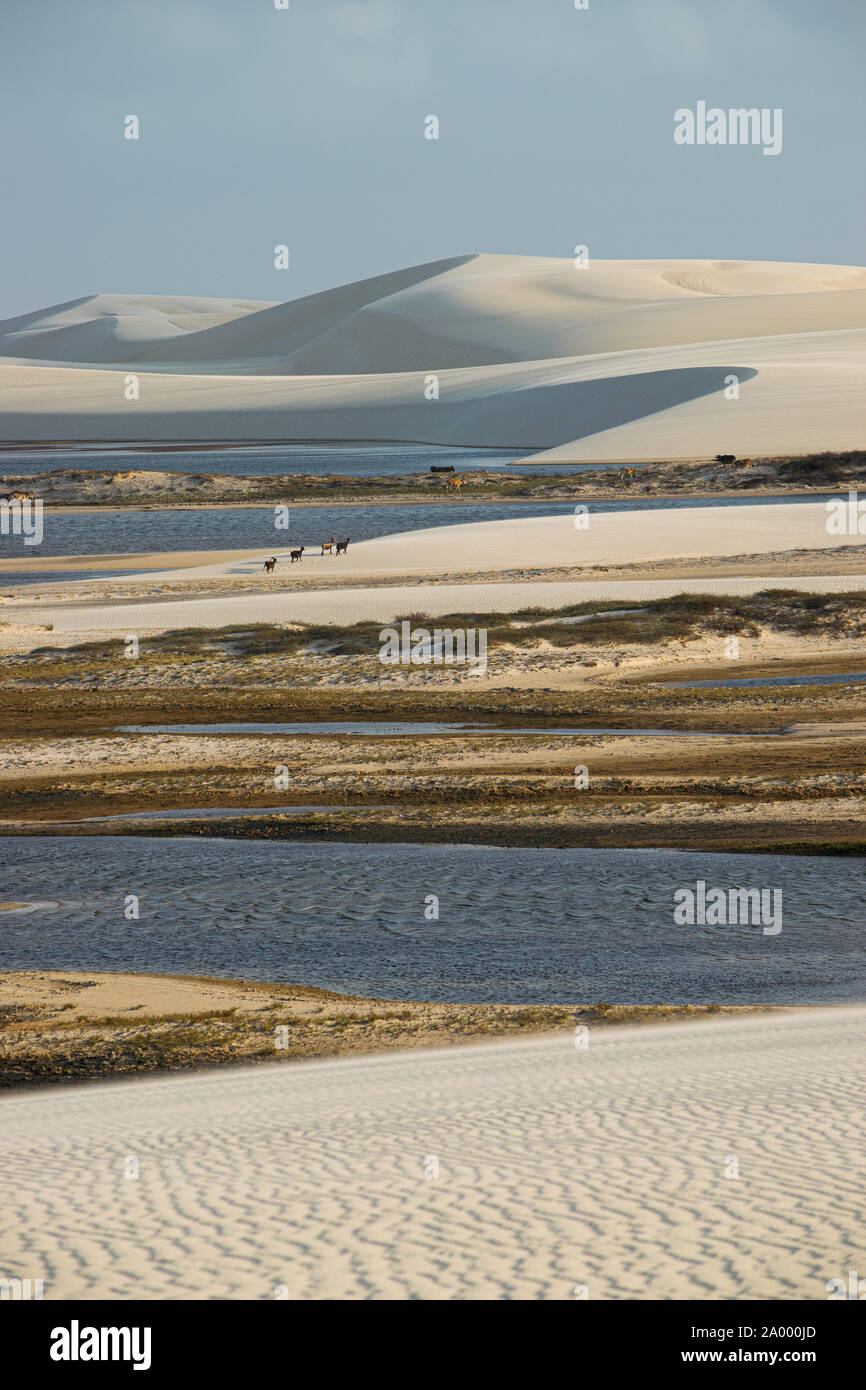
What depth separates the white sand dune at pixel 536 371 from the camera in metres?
72.7

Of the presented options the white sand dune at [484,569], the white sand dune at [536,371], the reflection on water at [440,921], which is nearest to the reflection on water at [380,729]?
the reflection on water at [440,921]

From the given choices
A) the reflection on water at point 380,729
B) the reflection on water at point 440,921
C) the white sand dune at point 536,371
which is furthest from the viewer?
the white sand dune at point 536,371

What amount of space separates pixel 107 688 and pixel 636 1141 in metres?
15.5

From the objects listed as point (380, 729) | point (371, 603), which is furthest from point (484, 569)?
point (380, 729)

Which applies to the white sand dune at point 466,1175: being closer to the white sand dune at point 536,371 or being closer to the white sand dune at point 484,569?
the white sand dune at point 484,569

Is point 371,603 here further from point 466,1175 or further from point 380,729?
point 466,1175

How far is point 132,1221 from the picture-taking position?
19.6 ft

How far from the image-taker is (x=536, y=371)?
110 m

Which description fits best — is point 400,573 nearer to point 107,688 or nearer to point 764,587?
point 764,587

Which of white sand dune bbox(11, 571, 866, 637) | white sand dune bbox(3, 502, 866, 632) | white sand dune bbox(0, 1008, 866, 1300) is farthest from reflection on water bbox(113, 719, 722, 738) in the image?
white sand dune bbox(0, 1008, 866, 1300)

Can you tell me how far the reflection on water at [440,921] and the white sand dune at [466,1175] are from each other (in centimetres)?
141

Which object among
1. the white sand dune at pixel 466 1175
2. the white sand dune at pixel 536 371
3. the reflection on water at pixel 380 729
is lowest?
the white sand dune at pixel 466 1175

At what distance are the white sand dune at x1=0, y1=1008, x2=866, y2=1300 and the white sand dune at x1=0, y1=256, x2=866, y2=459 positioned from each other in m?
58.5

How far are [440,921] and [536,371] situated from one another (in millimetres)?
102088
